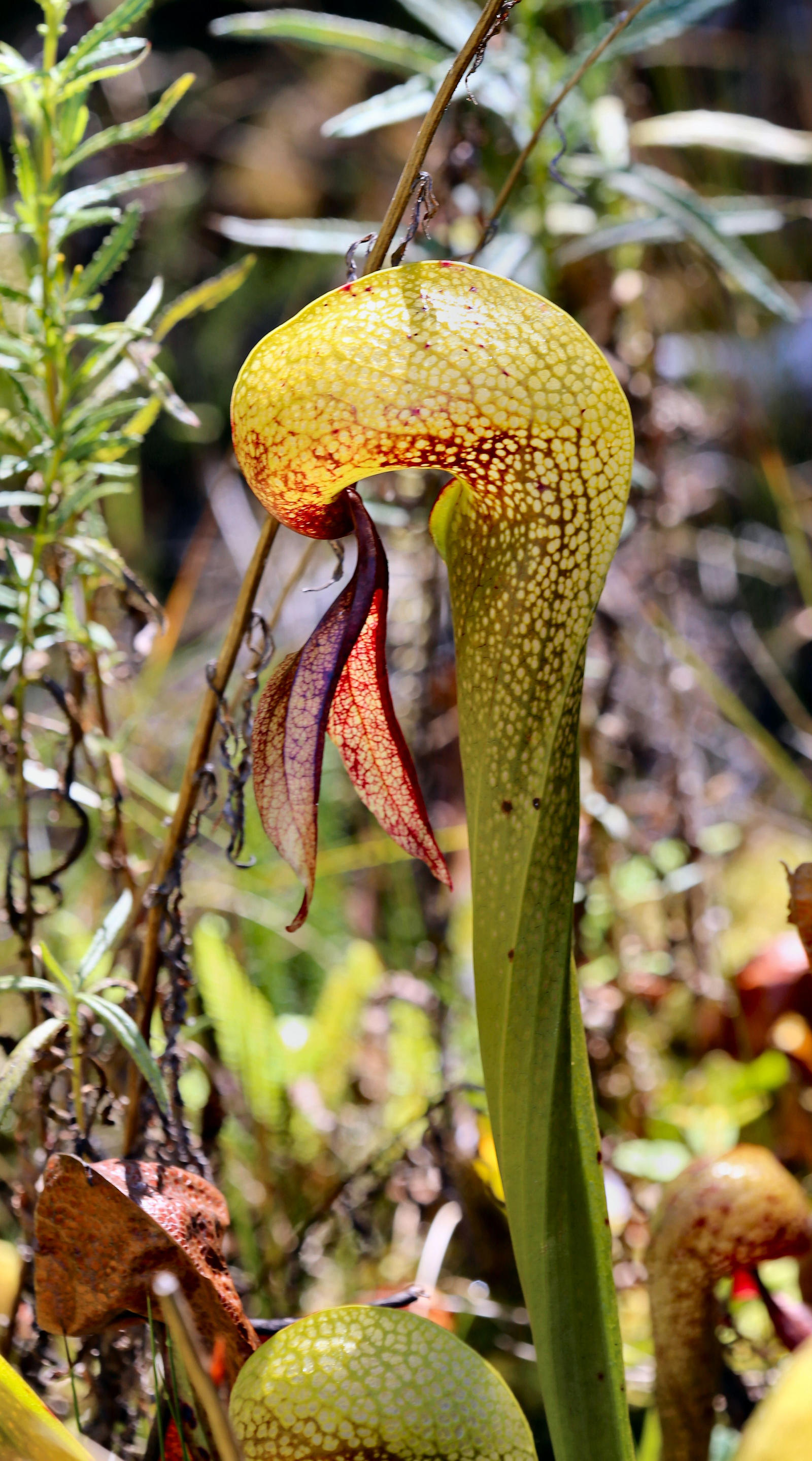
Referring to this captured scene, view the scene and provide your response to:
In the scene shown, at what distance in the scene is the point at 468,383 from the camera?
1.38 ft

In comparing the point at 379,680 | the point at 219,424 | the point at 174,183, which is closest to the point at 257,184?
the point at 174,183

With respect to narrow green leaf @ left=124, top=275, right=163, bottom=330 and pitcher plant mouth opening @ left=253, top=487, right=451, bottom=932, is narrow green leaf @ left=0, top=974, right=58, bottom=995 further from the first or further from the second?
narrow green leaf @ left=124, top=275, right=163, bottom=330

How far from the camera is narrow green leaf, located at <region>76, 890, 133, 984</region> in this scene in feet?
1.91

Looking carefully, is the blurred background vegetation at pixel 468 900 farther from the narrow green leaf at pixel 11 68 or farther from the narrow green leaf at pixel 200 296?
the narrow green leaf at pixel 11 68

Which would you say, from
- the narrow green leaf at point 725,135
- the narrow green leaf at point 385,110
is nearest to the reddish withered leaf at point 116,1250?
the narrow green leaf at point 385,110

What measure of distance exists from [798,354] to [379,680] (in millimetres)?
3295

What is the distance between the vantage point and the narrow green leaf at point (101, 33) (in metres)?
0.56

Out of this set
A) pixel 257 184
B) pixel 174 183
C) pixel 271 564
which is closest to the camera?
pixel 271 564

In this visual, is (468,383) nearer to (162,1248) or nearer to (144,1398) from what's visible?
(162,1248)

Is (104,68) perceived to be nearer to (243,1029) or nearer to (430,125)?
(430,125)

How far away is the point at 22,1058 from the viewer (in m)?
0.53

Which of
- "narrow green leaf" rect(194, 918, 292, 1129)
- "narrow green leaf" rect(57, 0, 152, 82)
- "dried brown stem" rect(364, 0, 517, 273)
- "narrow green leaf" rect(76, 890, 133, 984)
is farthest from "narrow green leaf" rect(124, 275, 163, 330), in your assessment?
"narrow green leaf" rect(194, 918, 292, 1129)

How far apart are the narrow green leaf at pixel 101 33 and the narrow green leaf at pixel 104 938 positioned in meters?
0.48

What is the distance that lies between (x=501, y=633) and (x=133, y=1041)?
11.1 inches
